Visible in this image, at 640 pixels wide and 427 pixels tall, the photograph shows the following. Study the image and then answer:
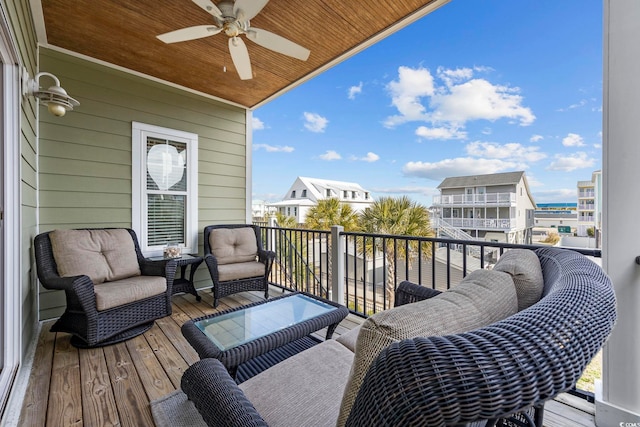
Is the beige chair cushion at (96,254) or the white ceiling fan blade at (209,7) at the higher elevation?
the white ceiling fan blade at (209,7)

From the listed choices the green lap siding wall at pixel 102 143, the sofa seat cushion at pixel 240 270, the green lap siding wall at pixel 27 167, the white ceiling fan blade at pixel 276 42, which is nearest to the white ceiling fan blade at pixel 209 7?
the white ceiling fan blade at pixel 276 42

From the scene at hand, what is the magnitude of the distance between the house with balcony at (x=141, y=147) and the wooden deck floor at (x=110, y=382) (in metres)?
0.01

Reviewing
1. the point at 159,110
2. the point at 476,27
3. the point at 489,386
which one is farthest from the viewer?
the point at 476,27

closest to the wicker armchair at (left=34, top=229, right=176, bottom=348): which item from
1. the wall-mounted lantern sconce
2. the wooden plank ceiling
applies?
the wall-mounted lantern sconce

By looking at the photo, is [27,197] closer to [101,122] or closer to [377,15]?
[101,122]

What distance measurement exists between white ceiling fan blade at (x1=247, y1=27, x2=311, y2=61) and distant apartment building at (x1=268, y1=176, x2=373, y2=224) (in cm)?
1409

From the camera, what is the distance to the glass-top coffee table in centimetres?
156

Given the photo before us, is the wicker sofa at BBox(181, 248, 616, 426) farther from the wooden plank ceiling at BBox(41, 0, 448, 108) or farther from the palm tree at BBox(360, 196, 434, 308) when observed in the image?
the palm tree at BBox(360, 196, 434, 308)

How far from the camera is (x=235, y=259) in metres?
3.92

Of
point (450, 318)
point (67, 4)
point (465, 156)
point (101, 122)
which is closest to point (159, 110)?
point (101, 122)

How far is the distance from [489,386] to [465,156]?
83.7 feet

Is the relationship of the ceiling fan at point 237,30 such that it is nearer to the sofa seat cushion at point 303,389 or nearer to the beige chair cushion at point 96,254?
the beige chair cushion at point 96,254

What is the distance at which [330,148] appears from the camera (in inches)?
1091

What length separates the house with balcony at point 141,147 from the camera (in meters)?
1.46
